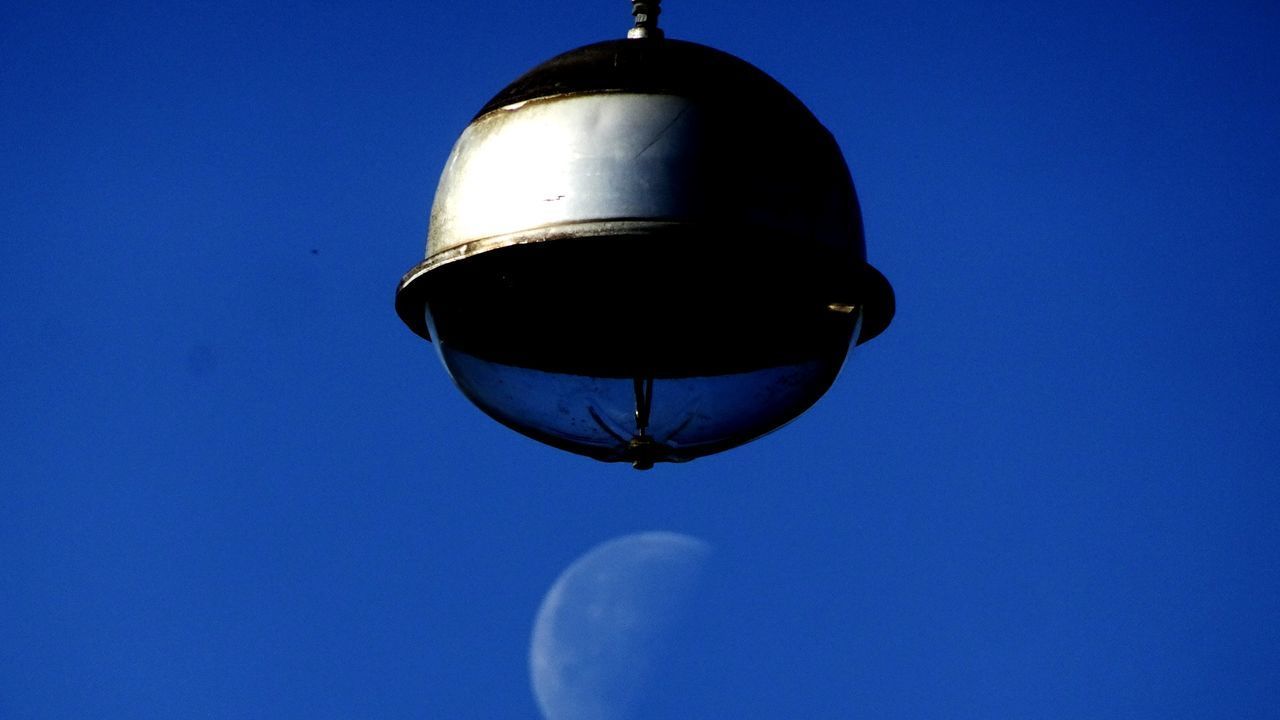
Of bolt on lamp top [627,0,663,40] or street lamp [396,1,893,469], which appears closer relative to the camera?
street lamp [396,1,893,469]

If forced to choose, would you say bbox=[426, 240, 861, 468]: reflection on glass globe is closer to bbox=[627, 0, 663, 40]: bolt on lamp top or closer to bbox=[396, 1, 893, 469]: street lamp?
bbox=[396, 1, 893, 469]: street lamp

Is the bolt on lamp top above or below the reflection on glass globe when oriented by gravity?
above

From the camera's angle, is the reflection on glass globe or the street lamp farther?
the reflection on glass globe

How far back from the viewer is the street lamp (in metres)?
3.31

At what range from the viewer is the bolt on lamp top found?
363 centimetres

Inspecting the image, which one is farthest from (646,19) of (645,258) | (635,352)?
(635,352)

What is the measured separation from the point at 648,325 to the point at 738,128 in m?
0.73

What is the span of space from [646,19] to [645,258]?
0.47 m

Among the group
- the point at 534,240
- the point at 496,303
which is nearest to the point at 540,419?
the point at 496,303

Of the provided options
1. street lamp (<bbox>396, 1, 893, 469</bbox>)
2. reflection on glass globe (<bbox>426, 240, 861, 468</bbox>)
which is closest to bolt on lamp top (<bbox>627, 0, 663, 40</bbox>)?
street lamp (<bbox>396, 1, 893, 469</bbox>)

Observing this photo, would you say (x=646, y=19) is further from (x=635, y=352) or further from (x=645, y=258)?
(x=635, y=352)

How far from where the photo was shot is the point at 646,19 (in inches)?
144

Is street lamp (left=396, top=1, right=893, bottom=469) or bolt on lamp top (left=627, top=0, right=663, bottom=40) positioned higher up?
bolt on lamp top (left=627, top=0, right=663, bottom=40)

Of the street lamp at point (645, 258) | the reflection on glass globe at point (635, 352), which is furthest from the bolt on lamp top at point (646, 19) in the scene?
the reflection on glass globe at point (635, 352)
